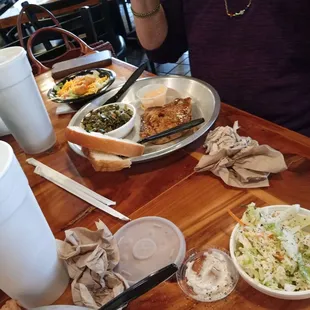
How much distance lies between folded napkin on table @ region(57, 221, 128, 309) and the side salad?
0.71ft

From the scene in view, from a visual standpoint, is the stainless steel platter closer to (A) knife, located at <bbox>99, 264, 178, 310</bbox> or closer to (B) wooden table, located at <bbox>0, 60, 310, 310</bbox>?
(B) wooden table, located at <bbox>0, 60, 310, 310</bbox>

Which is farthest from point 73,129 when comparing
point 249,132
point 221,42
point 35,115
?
point 221,42

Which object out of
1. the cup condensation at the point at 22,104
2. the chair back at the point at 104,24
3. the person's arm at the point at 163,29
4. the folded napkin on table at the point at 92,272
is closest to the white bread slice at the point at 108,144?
the cup condensation at the point at 22,104

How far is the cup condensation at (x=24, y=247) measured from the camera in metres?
0.42

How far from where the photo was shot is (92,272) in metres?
0.59

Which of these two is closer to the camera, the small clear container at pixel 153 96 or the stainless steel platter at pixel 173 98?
the stainless steel platter at pixel 173 98

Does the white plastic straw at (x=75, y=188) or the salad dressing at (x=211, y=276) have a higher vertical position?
the salad dressing at (x=211, y=276)

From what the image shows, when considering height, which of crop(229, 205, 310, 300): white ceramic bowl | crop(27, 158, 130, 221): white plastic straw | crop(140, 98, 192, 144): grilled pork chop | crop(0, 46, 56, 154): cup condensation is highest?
crop(0, 46, 56, 154): cup condensation

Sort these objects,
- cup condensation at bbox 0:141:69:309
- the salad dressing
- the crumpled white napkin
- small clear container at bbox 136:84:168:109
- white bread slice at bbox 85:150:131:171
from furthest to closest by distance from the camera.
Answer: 1. the crumpled white napkin
2. small clear container at bbox 136:84:168:109
3. white bread slice at bbox 85:150:131:171
4. the salad dressing
5. cup condensation at bbox 0:141:69:309

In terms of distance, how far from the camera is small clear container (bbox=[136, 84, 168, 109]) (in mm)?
1086

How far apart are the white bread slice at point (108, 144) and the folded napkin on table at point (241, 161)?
0.59 ft

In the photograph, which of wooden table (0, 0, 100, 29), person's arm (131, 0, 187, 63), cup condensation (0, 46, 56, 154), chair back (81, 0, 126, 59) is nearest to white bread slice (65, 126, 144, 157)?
cup condensation (0, 46, 56, 154)

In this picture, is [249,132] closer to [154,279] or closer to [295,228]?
[295,228]

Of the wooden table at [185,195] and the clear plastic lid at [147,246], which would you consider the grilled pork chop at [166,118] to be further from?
the clear plastic lid at [147,246]
